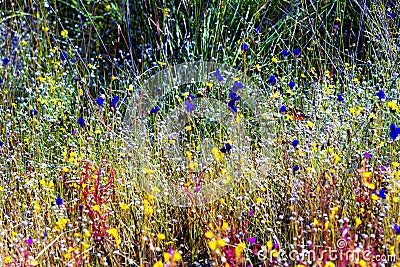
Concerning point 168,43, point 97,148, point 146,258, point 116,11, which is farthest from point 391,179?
point 116,11

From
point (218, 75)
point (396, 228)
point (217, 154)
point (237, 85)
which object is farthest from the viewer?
point (218, 75)

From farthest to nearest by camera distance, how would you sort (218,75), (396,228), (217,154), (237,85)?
(218,75)
(237,85)
(217,154)
(396,228)

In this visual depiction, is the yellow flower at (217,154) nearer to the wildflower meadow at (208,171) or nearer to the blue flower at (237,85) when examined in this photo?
the wildflower meadow at (208,171)

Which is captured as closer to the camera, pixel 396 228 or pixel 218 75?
pixel 396 228

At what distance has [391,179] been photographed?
2416 mm

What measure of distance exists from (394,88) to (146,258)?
5.50ft

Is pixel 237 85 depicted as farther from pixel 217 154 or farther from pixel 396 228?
pixel 396 228

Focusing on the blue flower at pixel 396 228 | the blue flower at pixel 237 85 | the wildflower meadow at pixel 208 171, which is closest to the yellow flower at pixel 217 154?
the wildflower meadow at pixel 208 171

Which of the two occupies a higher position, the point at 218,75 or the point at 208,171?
the point at 218,75

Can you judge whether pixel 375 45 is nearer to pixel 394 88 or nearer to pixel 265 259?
pixel 394 88

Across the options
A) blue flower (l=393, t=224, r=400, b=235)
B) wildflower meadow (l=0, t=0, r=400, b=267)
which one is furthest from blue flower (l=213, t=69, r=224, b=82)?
blue flower (l=393, t=224, r=400, b=235)

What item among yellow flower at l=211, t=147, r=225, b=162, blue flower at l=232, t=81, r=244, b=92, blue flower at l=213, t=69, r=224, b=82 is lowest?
yellow flower at l=211, t=147, r=225, b=162

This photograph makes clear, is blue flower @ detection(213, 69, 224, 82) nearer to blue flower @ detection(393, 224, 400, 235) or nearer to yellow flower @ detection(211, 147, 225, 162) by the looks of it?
yellow flower @ detection(211, 147, 225, 162)

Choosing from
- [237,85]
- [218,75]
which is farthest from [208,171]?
[218,75]
